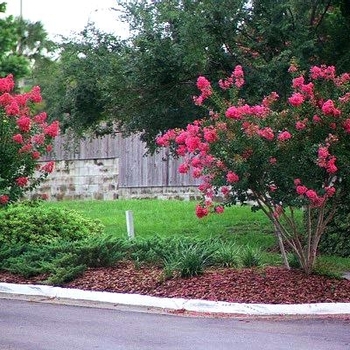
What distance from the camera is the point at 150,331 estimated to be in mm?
9516

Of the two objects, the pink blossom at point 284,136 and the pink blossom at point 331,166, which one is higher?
the pink blossom at point 284,136

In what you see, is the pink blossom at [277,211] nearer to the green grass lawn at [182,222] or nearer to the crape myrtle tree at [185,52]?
the crape myrtle tree at [185,52]

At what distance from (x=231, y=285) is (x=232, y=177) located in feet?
4.62

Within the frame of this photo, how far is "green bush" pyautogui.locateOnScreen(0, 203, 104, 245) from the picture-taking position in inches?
596

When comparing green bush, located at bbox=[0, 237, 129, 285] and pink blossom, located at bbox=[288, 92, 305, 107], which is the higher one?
pink blossom, located at bbox=[288, 92, 305, 107]

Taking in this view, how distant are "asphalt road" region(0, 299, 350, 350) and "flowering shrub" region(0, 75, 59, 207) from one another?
10.8 ft

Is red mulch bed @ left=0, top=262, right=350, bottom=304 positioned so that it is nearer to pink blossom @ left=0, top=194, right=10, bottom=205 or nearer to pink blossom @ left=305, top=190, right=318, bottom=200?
pink blossom @ left=305, top=190, right=318, bottom=200

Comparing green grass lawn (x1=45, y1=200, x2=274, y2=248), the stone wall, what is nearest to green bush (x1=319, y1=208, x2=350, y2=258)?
green grass lawn (x1=45, y1=200, x2=274, y2=248)

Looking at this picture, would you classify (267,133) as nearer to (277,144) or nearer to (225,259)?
(277,144)

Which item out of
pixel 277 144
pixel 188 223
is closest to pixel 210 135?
pixel 277 144

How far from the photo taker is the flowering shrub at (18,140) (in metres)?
13.7

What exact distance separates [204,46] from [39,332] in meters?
7.88

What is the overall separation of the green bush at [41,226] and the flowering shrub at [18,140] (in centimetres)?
102

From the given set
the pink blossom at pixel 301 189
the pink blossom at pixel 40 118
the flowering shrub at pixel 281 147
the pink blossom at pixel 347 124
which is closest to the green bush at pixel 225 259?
the flowering shrub at pixel 281 147
